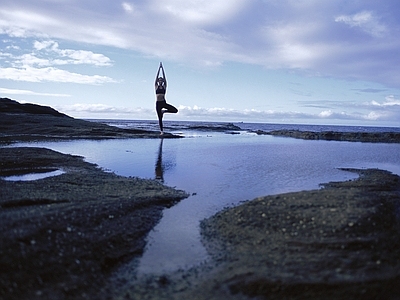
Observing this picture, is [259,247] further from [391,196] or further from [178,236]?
[391,196]

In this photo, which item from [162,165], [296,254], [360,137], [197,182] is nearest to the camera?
[296,254]

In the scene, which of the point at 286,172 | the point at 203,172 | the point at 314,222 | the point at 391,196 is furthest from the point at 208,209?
the point at 286,172

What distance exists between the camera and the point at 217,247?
10.9 meters

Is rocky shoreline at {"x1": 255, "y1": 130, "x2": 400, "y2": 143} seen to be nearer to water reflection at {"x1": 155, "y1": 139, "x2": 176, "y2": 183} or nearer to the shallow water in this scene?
the shallow water

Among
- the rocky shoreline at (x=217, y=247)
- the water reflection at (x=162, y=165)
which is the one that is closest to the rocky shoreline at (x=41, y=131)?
the water reflection at (x=162, y=165)

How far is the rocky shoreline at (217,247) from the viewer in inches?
318

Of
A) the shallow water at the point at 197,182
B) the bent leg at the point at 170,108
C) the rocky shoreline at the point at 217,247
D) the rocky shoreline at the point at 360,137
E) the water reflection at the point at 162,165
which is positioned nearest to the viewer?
the rocky shoreline at the point at 217,247

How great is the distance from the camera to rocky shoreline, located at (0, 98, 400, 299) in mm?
8086

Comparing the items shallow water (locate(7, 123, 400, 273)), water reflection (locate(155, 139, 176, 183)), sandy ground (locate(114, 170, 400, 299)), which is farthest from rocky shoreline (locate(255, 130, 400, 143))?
sandy ground (locate(114, 170, 400, 299))

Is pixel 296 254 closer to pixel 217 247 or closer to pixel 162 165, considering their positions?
pixel 217 247

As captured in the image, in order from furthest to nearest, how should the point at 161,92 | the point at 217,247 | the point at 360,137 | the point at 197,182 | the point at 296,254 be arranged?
the point at 360,137
the point at 161,92
the point at 197,182
the point at 217,247
the point at 296,254

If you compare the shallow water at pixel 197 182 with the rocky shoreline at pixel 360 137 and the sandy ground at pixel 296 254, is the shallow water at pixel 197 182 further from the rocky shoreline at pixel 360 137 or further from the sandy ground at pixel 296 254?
the rocky shoreline at pixel 360 137

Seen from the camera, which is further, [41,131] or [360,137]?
[360,137]

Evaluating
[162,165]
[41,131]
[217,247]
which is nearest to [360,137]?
[162,165]
